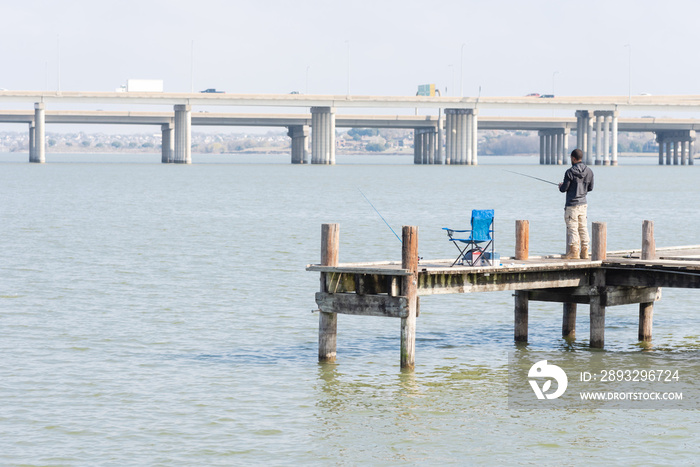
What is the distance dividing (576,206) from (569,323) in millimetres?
2820

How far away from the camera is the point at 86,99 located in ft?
487

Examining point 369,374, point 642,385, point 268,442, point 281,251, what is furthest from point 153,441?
point 281,251

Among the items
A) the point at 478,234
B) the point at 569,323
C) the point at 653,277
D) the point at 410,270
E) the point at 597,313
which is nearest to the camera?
the point at 410,270

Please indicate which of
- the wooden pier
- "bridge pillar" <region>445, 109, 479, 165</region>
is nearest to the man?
the wooden pier

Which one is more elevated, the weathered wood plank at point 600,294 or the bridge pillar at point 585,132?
the bridge pillar at point 585,132

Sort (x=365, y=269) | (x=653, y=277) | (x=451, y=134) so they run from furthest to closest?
(x=451, y=134) → (x=653, y=277) → (x=365, y=269)

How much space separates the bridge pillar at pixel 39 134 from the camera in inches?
6235

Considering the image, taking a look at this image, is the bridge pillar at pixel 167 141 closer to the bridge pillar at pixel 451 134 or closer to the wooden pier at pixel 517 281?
the bridge pillar at pixel 451 134

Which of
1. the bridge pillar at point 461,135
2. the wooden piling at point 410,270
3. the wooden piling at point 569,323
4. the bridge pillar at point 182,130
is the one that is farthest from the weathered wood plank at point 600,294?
the bridge pillar at point 461,135

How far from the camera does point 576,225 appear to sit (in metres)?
19.3

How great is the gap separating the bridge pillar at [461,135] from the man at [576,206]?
155399 mm

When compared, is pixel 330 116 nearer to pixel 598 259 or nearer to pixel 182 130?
pixel 182 130

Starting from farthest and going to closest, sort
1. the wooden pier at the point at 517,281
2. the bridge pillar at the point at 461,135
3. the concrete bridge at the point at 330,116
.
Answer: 1. the bridge pillar at the point at 461,135
2. the concrete bridge at the point at 330,116
3. the wooden pier at the point at 517,281

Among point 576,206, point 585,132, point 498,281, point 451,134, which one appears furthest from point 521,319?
point 585,132
